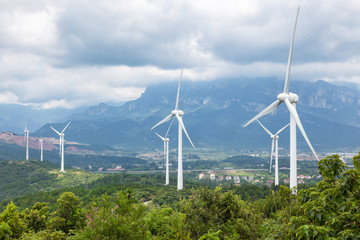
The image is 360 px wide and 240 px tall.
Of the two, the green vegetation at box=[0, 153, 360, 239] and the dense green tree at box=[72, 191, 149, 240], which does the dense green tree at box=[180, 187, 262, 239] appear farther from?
the dense green tree at box=[72, 191, 149, 240]

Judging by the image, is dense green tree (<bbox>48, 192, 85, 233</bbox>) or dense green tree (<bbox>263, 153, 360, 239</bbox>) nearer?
dense green tree (<bbox>263, 153, 360, 239</bbox>)

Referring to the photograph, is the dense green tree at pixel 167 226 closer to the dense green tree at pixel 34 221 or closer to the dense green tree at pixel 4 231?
the dense green tree at pixel 4 231

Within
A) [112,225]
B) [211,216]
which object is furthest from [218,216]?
[112,225]

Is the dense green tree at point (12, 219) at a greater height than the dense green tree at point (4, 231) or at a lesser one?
lesser

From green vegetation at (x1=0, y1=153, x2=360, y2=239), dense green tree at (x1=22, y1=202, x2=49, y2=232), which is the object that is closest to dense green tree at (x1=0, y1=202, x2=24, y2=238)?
green vegetation at (x1=0, y1=153, x2=360, y2=239)

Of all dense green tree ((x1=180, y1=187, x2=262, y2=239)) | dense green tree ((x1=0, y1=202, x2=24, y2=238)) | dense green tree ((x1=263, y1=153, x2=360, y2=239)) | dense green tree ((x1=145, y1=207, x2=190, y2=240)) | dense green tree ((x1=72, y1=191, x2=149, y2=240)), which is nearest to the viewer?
dense green tree ((x1=263, y1=153, x2=360, y2=239))

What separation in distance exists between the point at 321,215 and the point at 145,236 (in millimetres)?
6135

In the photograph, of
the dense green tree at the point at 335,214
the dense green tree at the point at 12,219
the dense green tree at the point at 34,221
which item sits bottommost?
the dense green tree at the point at 34,221

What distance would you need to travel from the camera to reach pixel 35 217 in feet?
86.5

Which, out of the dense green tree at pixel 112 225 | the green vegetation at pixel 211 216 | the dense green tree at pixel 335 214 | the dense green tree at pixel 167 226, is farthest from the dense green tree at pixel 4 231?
the dense green tree at pixel 335 214

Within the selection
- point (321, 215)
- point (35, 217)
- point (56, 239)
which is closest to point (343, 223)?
point (321, 215)

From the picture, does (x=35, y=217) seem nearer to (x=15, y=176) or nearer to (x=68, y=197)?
(x=68, y=197)

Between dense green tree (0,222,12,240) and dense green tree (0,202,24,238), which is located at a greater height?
dense green tree (0,222,12,240)

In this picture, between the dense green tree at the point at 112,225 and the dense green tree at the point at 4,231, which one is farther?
the dense green tree at the point at 4,231
